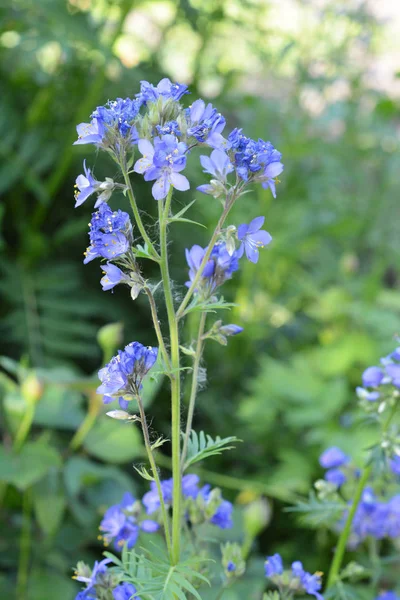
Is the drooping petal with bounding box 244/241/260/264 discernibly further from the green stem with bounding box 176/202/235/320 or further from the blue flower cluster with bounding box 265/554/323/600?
the blue flower cluster with bounding box 265/554/323/600

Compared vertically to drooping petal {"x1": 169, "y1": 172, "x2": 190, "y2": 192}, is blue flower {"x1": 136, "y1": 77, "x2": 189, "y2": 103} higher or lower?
higher

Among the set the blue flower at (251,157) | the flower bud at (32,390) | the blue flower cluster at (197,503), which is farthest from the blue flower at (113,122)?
the flower bud at (32,390)

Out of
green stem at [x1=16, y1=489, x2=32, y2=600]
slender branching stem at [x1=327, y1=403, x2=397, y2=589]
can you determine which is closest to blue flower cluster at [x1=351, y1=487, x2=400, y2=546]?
slender branching stem at [x1=327, y1=403, x2=397, y2=589]

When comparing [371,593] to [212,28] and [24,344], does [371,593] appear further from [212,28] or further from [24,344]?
[212,28]

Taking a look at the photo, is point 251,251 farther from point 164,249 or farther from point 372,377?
point 372,377

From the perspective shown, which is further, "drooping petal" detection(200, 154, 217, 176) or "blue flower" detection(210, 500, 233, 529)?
"blue flower" detection(210, 500, 233, 529)

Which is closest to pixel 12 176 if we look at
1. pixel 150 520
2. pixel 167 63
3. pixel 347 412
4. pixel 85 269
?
pixel 85 269

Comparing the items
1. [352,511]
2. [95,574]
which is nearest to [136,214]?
[95,574]

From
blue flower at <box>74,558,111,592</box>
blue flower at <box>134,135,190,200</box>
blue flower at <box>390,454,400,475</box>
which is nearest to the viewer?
blue flower at <box>134,135,190,200</box>
